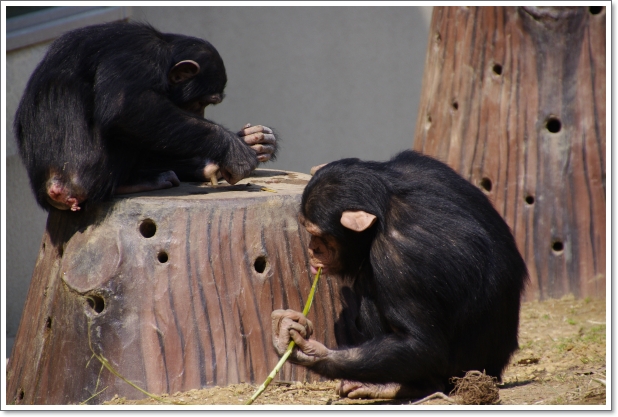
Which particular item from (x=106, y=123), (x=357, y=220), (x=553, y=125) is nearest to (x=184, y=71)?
(x=106, y=123)

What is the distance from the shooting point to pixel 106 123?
405 centimetres

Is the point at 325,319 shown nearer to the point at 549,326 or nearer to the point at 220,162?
the point at 220,162

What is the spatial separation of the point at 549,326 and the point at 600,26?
7.45 feet

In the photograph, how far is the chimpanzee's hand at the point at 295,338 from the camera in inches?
145

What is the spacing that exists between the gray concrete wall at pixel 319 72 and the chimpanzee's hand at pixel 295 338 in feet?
16.4

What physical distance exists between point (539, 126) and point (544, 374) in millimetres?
2261

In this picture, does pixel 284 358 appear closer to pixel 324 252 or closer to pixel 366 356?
pixel 366 356

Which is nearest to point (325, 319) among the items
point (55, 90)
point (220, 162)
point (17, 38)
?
point (220, 162)

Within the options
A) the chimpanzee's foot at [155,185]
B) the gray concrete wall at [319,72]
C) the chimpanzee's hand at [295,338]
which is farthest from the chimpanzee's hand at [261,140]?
the gray concrete wall at [319,72]

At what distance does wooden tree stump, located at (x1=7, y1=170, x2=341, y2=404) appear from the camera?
3.93m

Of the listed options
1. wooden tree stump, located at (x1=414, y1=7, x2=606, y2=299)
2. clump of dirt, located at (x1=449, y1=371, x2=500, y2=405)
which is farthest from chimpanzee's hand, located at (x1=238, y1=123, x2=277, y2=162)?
wooden tree stump, located at (x1=414, y1=7, x2=606, y2=299)

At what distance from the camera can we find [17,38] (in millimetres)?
6359

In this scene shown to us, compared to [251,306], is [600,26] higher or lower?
higher

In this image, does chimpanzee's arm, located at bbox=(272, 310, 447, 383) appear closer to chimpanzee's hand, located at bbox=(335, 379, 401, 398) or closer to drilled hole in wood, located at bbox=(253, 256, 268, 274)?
chimpanzee's hand, located at bbox=(335, 379, 401, 398)
